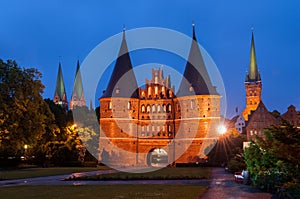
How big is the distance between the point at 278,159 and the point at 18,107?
2518 centimetres

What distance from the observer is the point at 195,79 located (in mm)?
61562

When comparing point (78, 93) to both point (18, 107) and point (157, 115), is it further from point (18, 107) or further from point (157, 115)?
point (18, 107)

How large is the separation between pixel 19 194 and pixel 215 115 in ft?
148

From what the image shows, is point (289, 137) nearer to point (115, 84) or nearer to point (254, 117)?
point (115, 84)

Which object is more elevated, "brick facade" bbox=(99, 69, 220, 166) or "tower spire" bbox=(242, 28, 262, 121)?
"tower spire" bbox=(242, 28, 262, 121)

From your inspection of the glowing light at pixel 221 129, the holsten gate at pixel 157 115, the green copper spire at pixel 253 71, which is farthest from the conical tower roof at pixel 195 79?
the green copper spire at pixel 253 71

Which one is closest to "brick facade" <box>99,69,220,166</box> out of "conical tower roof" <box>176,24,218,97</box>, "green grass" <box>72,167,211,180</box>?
"conical tower roof" <box>176,24,218,97</box>

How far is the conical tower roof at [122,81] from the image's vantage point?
63.4 metres

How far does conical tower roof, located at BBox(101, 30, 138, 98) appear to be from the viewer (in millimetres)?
63375

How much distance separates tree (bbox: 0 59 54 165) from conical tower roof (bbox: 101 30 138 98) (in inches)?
945

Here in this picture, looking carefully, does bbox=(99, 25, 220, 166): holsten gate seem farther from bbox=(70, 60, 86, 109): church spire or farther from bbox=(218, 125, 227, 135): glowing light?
bbox=(70, 60, 86, 109): church spire

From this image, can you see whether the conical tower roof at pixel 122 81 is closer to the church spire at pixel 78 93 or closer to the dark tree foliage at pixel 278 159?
the dark tree foliage at pixel 278 159

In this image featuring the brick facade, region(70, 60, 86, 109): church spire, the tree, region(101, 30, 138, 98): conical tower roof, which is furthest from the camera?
region(70, 60, 86, 109): church spire

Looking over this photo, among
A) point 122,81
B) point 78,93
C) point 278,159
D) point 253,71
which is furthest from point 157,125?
point 253,71
